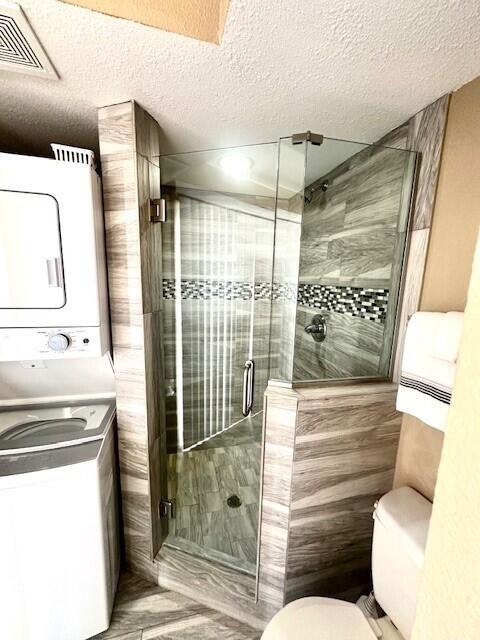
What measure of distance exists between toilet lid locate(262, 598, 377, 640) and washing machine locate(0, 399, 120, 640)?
79cm

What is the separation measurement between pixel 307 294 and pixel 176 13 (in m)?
1.20

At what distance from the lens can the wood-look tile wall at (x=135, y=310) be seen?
1116mm

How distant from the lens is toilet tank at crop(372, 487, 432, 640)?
88 centimetres

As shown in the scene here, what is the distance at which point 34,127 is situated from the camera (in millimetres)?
1245

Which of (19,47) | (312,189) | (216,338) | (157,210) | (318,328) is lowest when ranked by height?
(216,338)

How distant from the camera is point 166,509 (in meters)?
1.58

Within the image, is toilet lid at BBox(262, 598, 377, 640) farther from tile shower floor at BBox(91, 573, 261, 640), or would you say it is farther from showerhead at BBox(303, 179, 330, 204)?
showerhead at BBox(303, 179, 330, 204)

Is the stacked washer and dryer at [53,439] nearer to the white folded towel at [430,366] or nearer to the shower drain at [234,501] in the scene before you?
the shower drain at [234,501]

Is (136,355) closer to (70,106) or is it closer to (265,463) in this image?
(265,463)

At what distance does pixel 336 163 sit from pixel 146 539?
2284mm

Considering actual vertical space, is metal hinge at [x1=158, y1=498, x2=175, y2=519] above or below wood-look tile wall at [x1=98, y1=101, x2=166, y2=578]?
below

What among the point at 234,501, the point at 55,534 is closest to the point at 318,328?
the point at 234,501

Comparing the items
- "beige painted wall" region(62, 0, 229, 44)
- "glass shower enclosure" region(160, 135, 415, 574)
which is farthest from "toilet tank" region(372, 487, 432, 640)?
"beige painted wall" region(62, 0, 229, 44)

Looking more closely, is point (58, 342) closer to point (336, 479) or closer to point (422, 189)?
point (336, 479)
